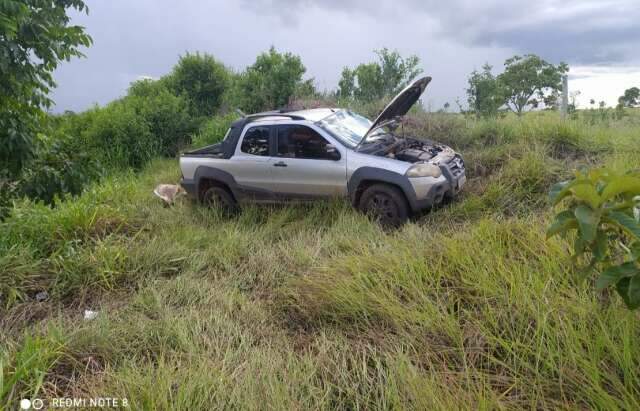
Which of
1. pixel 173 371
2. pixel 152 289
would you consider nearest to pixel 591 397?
pixel 173 371

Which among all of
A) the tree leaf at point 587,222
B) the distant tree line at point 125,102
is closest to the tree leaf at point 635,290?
the tree leaf at point 587,222

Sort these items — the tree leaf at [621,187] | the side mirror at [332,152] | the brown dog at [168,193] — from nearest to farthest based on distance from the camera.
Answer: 1. the tree leaf at [621,187]
2. the side mirror at [332,152]
3. the brown dog at [168,193]

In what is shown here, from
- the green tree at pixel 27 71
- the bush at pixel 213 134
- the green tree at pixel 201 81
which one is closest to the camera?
the green tree at pixel 27 71

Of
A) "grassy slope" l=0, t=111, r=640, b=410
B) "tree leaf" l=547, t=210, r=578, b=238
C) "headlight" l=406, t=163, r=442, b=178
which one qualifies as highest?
"headlight" l=406, t=163, r=442, b=178

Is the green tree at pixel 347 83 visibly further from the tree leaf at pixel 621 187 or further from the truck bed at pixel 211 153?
the tree leaf at pixel 621 187

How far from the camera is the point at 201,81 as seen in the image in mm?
14789

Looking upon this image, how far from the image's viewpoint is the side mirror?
530cm

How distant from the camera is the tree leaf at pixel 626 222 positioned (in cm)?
120

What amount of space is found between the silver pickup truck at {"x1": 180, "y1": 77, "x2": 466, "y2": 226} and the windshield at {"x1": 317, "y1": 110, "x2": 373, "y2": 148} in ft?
0.05

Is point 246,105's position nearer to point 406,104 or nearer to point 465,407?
point 406,104

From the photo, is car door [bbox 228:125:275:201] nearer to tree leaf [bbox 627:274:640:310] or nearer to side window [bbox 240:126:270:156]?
side window [bbox 240:126:270:156]

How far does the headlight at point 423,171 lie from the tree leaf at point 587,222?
351 cm

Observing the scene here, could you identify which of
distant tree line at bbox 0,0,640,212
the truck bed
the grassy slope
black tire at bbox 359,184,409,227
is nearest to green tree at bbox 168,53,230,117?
distant tree line at bbox 0,0,640,212

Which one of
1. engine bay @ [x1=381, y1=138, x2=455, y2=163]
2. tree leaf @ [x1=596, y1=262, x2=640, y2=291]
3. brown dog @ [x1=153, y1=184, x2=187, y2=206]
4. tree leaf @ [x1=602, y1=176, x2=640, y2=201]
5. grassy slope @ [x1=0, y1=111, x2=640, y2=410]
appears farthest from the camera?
brown dog @ [x1=153, y1=184, x2=187, y2=206]
